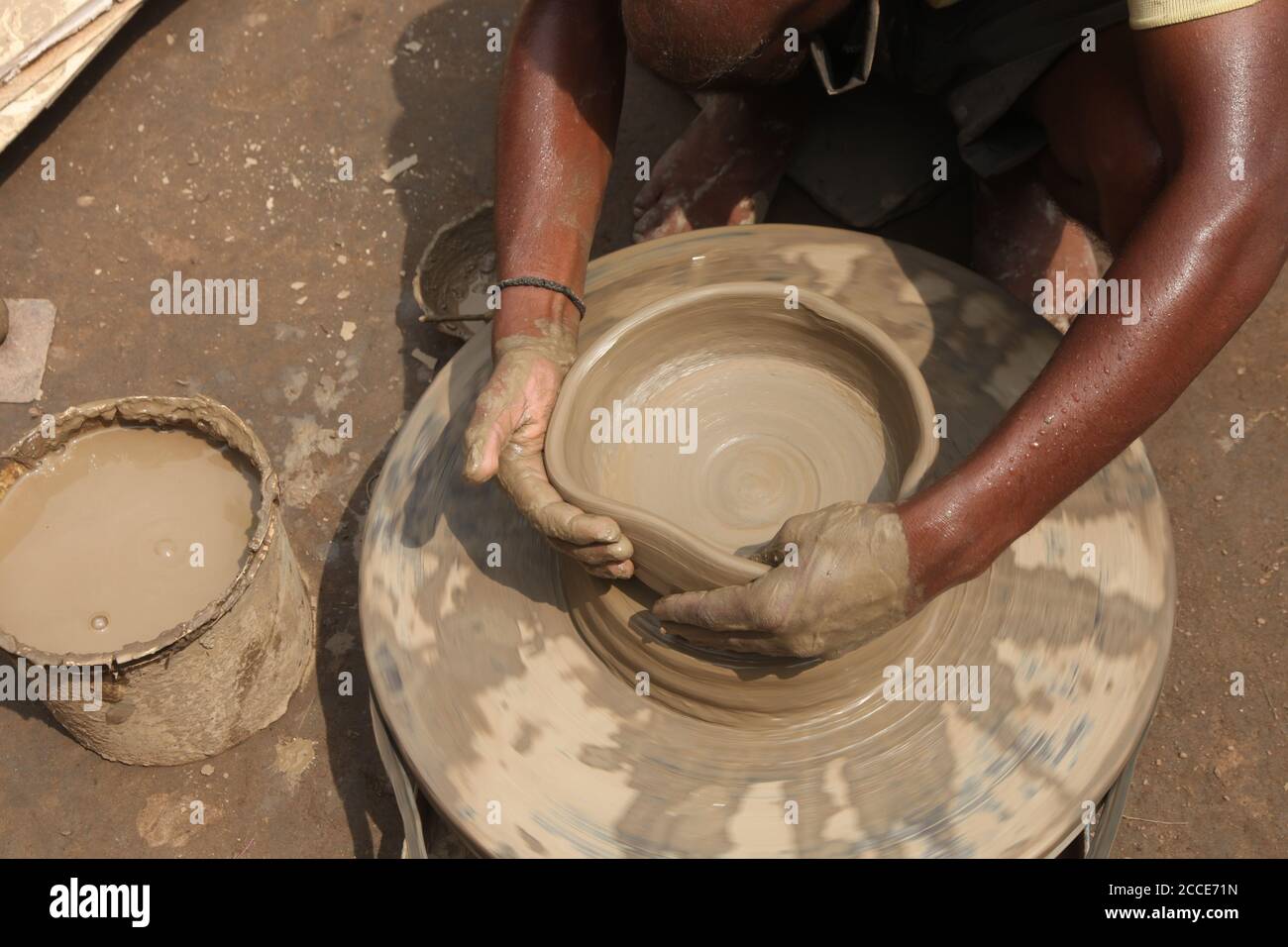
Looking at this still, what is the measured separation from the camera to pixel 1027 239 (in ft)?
9.31

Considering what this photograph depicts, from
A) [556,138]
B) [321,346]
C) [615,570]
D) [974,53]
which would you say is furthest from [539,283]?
[321,346]

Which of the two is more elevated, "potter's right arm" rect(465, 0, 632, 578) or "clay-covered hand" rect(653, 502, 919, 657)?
"potter's right arm" rect(465, 0, 632, 578)

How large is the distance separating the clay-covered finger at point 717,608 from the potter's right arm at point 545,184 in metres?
0.41

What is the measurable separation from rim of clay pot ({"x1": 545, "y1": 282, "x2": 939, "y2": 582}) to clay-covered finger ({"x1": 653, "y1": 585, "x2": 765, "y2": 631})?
32 mm

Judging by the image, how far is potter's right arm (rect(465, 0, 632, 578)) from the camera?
2.05 metres

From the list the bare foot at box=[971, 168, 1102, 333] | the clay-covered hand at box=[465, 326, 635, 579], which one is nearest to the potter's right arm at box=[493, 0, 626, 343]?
the clay-covered hand at box=[465, 326, 635, 579]

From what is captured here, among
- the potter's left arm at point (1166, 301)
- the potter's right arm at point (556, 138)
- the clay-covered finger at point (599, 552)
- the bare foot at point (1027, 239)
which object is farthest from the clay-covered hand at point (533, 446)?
the bare foot at point (1027, 239)

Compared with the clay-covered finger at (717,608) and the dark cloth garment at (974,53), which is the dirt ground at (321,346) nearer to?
the dark cloth garment at (974,53)

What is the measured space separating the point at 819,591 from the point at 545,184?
105 centimetres

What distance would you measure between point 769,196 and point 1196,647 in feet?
5.17

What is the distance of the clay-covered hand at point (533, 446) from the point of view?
178cm

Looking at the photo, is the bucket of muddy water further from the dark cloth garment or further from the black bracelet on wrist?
the dark cloth garment

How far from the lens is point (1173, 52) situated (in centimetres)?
173

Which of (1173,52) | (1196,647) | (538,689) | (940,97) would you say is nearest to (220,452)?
(538,689)
